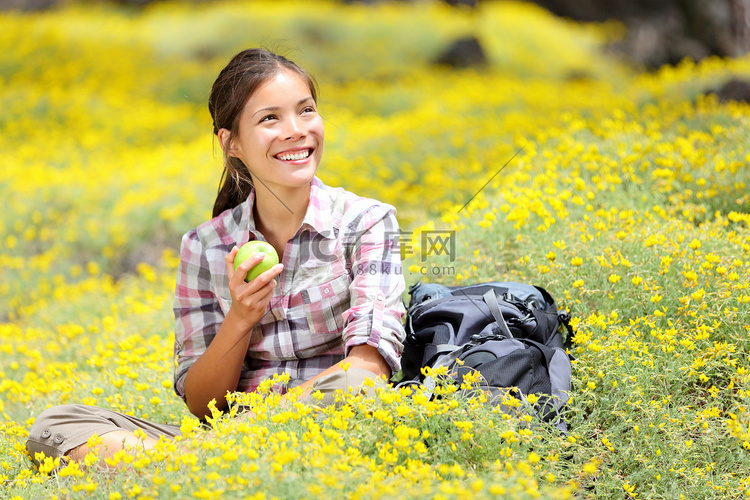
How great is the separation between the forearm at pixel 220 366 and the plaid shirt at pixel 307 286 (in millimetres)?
113

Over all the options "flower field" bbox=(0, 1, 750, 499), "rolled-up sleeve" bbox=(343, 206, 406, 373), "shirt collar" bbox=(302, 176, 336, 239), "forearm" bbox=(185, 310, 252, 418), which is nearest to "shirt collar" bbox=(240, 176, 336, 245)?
"shirt collar" bbox=(302, 176, 336, 239)

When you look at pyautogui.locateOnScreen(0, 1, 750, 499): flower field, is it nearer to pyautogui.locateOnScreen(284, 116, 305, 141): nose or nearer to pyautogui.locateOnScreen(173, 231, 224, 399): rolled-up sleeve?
pyautogui.locateOnScreen(173, 231, 224, 399): rolled-up sleeve

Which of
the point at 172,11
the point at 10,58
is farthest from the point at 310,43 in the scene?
the point at 10,58

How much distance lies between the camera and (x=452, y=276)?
360cm

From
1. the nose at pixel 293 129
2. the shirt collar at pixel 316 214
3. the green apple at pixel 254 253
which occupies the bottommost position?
the green apple at pixel 254 253

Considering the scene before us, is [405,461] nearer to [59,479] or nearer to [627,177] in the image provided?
[59,479]

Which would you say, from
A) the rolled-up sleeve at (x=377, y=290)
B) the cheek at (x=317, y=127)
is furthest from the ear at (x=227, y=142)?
the rolled-up sleeve at (x=377, y=290)

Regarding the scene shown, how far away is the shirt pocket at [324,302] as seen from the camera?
2588mm

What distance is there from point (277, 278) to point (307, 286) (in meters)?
0.14

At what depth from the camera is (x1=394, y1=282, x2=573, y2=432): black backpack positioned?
7.84 feet

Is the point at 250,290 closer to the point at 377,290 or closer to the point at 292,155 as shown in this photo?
the point at 377,290

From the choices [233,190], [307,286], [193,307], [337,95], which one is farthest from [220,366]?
[337,95]

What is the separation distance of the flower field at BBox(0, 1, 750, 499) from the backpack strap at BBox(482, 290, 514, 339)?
0.34 meters

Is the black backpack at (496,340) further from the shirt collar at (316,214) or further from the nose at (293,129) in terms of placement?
the nose at (293,129)
